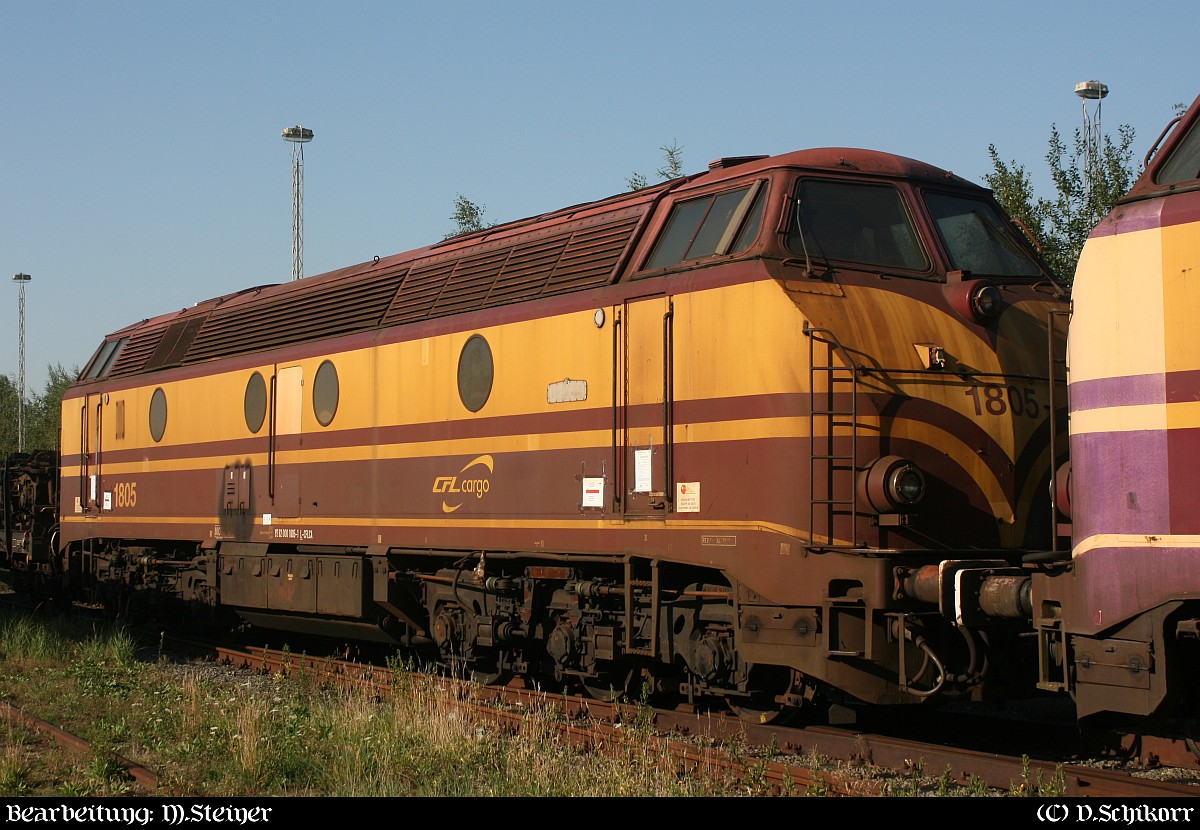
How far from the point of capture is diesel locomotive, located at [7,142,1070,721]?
916cm

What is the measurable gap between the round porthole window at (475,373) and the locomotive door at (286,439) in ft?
11.0

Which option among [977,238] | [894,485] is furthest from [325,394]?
[894,485]

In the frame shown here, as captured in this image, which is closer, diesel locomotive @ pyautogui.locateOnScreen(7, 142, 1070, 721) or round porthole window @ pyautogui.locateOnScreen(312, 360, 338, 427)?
diesel locomotive @ pyautogui.locateOnScreen(7, 142, 1070, 721)

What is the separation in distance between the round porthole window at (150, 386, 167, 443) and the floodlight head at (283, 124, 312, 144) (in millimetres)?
12594

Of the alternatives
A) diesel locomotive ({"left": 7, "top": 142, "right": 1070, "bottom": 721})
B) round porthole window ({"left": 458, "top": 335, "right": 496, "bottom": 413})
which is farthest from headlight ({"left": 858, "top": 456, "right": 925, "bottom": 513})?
round porthole window ({"left": 458, "top": 335, "right": 496, "bottom": 413})

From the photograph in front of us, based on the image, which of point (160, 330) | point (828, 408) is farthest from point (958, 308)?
point (160, 330)

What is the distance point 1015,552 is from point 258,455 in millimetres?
9758

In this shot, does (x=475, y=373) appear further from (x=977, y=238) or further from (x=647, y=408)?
(x=977, y=238)

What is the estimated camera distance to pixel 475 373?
12.4 m

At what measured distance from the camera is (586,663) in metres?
11.4

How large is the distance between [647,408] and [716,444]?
33.5 inches

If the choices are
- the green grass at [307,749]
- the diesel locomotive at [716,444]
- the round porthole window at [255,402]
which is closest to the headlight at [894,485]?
the diesel locomotive at [716,444]

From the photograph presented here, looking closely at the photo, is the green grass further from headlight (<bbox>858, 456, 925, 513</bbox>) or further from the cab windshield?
the cab windshield

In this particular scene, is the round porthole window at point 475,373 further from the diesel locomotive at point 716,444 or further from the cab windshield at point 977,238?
the cab windshield at point 977,238
